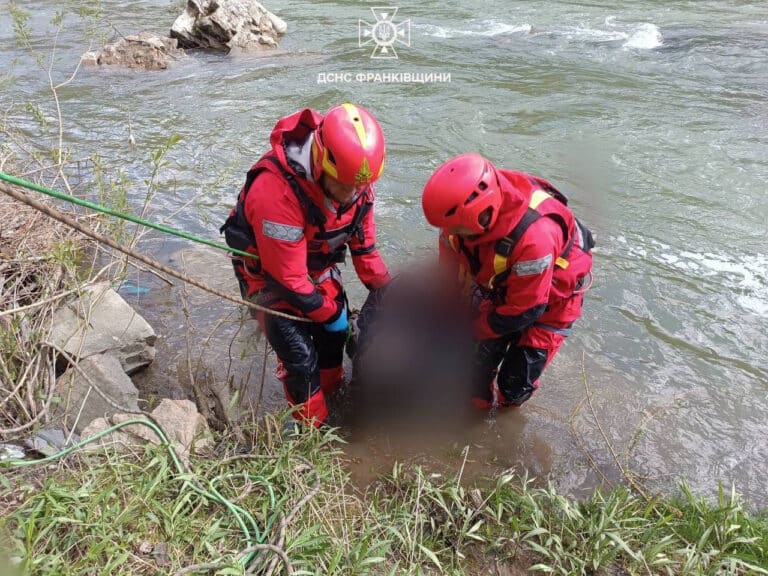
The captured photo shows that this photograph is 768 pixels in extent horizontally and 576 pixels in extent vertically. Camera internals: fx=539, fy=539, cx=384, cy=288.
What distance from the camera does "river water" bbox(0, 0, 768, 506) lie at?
399cm

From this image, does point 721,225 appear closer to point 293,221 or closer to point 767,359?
point 767,359

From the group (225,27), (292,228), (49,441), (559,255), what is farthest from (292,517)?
(225,27)

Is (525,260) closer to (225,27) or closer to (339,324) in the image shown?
(339,324)

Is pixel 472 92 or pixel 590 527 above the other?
pixel 472 92

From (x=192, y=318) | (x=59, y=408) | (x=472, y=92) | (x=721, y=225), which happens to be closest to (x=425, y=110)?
(x=472, y=92)

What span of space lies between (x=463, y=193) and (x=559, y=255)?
0.82 metres

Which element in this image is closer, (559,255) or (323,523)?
(323,523)

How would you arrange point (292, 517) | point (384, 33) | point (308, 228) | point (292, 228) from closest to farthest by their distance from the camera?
point (292, 517)
point (292, 228)
point (308, 228)
point (384, 33)

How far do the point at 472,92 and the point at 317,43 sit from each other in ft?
16.2

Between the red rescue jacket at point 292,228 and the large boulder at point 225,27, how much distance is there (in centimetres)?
1040

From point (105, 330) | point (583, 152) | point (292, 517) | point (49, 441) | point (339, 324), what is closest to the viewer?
point (292, 517)

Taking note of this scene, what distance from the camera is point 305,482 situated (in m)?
2.86

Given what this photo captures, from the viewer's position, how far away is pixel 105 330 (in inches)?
158

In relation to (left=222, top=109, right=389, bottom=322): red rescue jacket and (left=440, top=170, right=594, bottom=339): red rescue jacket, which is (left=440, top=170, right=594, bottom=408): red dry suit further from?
(left=222, top=109, right=389, bottom=322): red rescue jacket
